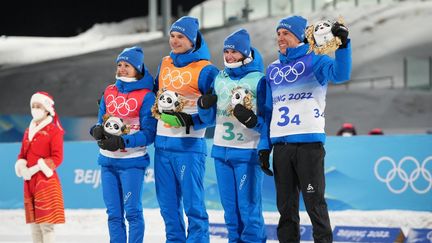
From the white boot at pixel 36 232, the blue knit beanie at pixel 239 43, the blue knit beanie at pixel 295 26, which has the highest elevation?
the blue knit beanie at pixel 295 26

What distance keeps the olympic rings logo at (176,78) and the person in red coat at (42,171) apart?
4.26 feet

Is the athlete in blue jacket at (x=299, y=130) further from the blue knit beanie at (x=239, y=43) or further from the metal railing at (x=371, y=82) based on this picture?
the metal railing at (x=371, y=82)

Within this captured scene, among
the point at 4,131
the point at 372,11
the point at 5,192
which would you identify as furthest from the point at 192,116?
the point at 372,11

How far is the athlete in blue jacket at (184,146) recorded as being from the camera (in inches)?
187

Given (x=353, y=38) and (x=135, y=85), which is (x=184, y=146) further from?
(x=353, y=38)

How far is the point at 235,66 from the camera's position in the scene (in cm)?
467

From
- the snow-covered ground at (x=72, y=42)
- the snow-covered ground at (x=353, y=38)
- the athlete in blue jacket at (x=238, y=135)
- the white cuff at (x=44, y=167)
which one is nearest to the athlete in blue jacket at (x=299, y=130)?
the athlete in blue jacket at (x=238, y=135)

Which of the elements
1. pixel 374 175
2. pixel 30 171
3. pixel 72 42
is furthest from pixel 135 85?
pixel 72 42

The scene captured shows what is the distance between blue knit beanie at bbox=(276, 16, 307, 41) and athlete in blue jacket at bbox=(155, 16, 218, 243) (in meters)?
0.70

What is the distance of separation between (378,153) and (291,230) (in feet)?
8.75

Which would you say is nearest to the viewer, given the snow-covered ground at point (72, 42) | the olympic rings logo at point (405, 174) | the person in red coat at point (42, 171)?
the person in red coat at point (42, 171)

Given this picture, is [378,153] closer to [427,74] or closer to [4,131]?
[4,131]

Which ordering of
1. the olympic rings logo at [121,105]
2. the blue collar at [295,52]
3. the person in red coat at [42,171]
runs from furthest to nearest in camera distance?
the person in red coat at [42,171] → the olympic rings logo at [121,105] → the blue collar at [295,52]

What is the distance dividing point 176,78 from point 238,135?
640 mm
